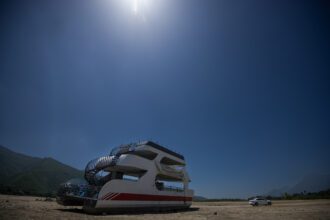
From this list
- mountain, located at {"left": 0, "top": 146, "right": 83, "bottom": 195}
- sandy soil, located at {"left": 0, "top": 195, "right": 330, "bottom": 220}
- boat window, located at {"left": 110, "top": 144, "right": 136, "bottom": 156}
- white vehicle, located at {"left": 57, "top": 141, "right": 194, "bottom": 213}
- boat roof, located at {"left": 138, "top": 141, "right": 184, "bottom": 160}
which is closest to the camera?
sandy soil, located at {"left": 0, "top": 195, "right": 330, "bottom": 220}

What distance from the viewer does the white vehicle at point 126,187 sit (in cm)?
1509

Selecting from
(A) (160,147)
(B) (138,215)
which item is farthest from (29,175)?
(B) (138,215)

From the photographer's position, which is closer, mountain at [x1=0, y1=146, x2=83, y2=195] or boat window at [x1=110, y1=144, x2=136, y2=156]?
boat window at [x1=110, y1=144, x2=136, y2=156]

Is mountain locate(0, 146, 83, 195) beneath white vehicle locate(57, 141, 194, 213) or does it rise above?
above

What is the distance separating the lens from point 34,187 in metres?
116

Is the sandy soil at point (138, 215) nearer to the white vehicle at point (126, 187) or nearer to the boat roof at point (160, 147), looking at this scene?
the white vehicle at point (126, 187)

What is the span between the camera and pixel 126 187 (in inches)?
644

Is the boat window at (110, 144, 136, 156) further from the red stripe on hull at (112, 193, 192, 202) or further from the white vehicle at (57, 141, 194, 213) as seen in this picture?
the red stripe on hull at (112, 193, 192, 202)

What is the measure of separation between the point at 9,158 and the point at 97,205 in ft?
698

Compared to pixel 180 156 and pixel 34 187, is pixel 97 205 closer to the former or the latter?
pixel 180 156

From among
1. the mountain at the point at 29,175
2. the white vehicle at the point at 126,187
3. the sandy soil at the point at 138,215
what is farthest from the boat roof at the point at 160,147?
the mountain at the point at 29,175

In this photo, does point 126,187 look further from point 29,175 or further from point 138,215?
point 29,175

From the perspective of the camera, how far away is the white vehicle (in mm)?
15086

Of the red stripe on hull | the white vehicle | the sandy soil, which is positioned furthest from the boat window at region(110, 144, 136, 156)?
the sandy soil
